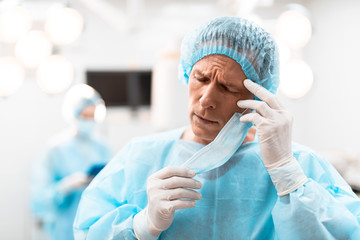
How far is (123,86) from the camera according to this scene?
4617 millimetres

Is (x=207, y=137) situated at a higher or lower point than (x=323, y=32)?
higher

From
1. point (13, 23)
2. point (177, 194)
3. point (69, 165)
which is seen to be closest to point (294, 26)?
point (177, 194)

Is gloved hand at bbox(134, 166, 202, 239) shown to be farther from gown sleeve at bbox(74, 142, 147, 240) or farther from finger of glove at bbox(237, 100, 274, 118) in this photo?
finger of glove at bbox(237, 100, 274, 118)

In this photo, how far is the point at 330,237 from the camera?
101 cm

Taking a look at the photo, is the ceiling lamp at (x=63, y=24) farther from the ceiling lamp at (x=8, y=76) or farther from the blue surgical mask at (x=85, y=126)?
the blue surgical mask at (x=85, y=126)

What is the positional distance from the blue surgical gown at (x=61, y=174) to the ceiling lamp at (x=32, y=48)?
1.14 metres

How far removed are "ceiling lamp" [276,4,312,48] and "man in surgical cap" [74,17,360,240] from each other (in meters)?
0.98

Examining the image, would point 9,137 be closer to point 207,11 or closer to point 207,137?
point 207,11

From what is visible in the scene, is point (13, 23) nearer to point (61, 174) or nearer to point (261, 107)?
point (261, 107)

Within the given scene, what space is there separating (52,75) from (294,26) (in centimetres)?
151

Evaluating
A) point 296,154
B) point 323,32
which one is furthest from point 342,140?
point 296,154

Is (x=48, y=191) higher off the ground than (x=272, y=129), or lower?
lower

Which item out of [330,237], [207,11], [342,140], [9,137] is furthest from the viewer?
[207,11]

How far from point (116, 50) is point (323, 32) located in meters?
2.55
